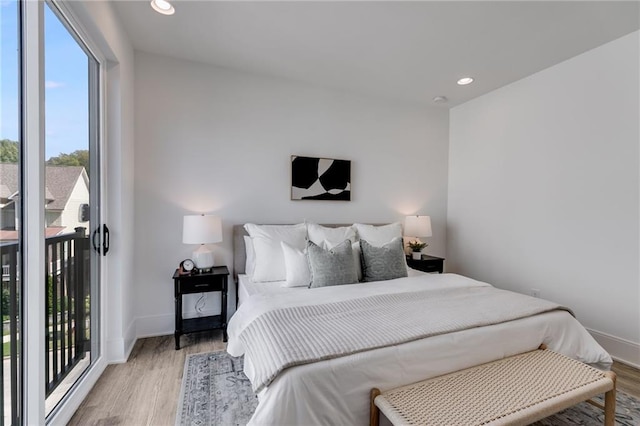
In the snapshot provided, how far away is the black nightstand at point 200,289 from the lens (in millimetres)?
2645

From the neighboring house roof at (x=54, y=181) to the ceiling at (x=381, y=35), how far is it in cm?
129

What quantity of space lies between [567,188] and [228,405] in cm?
347

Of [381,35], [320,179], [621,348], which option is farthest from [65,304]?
[621,348]

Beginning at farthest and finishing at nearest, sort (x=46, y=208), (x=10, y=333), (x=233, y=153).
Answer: (x=233, y=153), (x=46, y=208), (x=10, y=333)

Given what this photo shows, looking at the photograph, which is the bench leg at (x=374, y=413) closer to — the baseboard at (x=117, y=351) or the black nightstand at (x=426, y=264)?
the baseboard at (x=117, y=351)

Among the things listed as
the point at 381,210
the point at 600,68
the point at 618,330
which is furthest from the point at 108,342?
the point at 600,68

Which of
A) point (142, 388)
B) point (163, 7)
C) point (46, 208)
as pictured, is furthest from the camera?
point (163, 7)

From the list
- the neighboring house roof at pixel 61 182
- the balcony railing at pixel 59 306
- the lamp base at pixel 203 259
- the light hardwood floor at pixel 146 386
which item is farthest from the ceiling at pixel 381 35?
the light hardwood floor at pixel 146 386

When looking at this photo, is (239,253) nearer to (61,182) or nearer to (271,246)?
(271,246)

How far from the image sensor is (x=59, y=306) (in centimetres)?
182

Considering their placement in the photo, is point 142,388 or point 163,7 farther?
point 163,7

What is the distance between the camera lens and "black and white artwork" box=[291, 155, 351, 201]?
342cm

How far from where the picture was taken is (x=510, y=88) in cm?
340

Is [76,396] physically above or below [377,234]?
below
